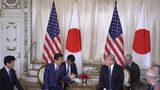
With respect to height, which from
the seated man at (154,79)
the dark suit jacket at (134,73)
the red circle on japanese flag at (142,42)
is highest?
the red circle on japanese flag at (142,42)

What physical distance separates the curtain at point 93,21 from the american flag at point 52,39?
42 centimetres

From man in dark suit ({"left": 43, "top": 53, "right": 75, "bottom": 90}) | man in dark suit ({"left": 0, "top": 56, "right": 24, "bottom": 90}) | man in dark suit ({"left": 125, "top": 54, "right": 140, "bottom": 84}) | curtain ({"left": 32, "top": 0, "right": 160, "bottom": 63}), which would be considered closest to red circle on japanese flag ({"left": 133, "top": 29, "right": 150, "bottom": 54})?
curtain ({"left": 32, "top": 0, "right": 160, "bottom": 63})

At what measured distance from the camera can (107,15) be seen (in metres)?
9.96

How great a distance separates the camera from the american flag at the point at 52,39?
31.4 ft

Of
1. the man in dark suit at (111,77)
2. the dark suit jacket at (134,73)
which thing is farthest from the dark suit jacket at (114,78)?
the dark suit jacket at (134,73)

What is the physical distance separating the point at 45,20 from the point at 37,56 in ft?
3.61

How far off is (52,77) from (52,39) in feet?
8.35

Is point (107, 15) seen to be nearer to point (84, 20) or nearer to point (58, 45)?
point (84, 20)

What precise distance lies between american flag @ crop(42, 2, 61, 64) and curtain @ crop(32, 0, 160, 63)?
0.42m

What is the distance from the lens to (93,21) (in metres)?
10.0

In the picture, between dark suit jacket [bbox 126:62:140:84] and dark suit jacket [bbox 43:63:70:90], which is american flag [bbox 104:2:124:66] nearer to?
dark suit jacket [bbox 126:62:140:84]

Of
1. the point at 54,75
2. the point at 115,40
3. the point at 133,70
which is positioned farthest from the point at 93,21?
the point at 54,75

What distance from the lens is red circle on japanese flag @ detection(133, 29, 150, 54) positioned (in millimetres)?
9305

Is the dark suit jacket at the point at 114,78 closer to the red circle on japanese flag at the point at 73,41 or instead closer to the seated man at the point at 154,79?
the seated man at the point at 154,79
